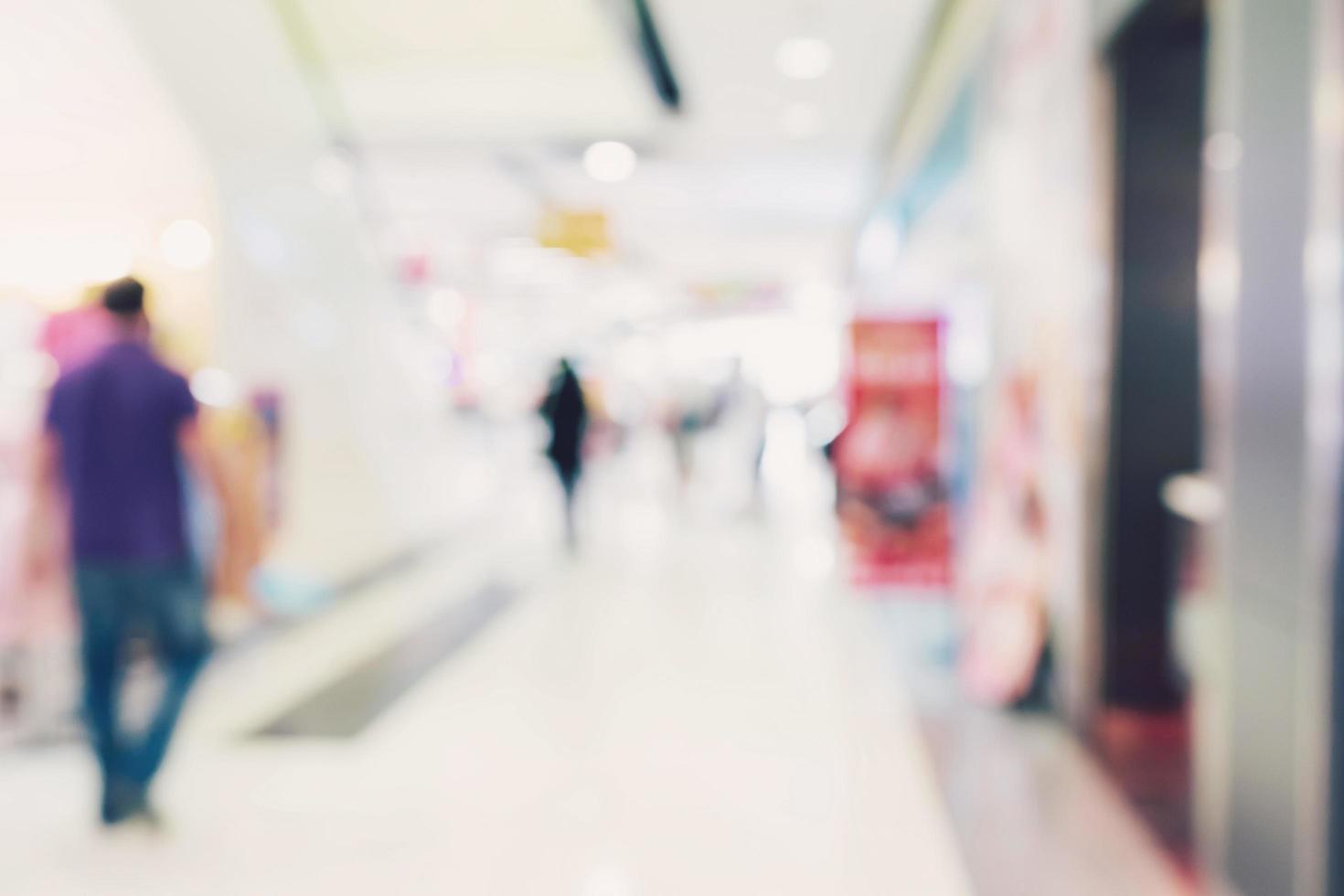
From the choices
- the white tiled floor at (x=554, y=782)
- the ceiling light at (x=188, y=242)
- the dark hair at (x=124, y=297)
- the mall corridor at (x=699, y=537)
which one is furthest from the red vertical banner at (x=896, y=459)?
the dark hair at (x=124, y=297)

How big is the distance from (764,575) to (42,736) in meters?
4.56

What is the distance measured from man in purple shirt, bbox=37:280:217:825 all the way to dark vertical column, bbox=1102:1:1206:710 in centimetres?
295

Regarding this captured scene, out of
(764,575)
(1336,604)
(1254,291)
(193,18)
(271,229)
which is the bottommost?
(764,575)

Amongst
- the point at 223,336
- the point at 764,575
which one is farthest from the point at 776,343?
the point at 223,336

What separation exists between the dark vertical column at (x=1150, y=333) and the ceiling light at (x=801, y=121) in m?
5.53

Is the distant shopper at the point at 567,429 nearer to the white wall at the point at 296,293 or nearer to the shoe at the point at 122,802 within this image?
the white wall at the point at 296,293

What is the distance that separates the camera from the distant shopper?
28.6 feet

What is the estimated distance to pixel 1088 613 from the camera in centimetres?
408

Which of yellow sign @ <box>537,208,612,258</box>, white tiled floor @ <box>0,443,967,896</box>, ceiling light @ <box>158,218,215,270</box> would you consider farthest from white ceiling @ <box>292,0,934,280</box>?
white tiled floor @ <box>0,443,967,896</box>

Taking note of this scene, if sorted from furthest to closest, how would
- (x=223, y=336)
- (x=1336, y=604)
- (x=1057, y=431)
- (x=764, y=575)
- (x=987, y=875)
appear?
1. (x=764, y=575)
2. (x=223, y=336)
3. (x=1057, y=431)
4. (x=987, y=875)
5. (x=1336, y=604)

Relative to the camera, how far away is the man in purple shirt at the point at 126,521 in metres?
3.21

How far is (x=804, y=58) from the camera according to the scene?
783 centimetres

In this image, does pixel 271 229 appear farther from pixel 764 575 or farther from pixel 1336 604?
pixel 1336 604

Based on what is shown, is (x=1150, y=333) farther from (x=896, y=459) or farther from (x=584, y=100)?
(x=584, y=100)
